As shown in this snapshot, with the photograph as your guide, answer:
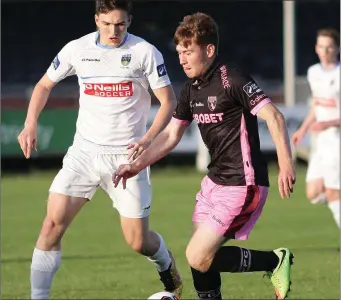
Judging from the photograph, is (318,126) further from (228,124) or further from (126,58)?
(228,124)

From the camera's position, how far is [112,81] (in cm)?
823

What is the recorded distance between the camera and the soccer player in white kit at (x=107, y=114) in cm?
807

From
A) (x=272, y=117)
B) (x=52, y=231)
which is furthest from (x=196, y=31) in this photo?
(x=52, y=231)

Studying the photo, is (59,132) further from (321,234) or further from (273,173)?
(321,234)

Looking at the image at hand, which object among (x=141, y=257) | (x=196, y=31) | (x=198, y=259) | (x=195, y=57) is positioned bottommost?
(x=141, y=257)

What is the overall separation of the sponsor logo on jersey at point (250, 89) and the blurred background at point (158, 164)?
8.64ft

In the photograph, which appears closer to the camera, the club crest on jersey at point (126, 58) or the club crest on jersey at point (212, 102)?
the club crest on jersey at point (212, 102)

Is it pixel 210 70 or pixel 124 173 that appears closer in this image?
pixel 210 70

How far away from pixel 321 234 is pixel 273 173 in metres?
8.39

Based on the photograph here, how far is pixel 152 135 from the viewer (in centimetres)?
788

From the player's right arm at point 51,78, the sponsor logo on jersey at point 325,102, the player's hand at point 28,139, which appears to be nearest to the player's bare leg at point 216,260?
the player's hand at point 28,139

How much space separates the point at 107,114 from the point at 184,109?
0.85m

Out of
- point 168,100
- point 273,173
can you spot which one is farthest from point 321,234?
point 273,173

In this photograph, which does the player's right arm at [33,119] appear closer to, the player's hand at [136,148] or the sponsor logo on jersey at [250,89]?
the player's hand at [136,148]
